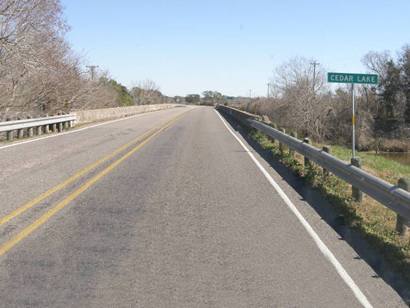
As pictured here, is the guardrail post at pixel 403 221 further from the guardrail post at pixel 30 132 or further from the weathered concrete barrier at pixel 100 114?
the weathered concrete barrier at pixel 100 114

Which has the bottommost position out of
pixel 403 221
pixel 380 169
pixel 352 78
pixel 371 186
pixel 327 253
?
pixel 380 169

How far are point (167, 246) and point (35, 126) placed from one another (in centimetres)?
1851

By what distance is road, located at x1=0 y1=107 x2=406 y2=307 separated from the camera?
16.2 feet

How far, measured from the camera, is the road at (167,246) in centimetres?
495

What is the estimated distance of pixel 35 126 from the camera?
76.9ft

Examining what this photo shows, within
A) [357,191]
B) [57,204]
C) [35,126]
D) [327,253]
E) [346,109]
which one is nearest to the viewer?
[327,253]

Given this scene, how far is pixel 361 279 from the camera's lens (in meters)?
5.50

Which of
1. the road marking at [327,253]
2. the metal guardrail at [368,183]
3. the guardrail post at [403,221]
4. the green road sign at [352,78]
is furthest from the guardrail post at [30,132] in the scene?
the guardrail post at [403,221]

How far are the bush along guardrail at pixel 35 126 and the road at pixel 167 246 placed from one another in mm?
9420

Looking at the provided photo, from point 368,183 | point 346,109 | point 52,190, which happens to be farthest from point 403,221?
point 346,109

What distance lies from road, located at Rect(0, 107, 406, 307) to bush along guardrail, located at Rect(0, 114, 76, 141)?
9.42 meters

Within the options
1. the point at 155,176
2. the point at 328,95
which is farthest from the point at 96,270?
the point at 328,95

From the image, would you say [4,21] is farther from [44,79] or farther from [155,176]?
[155,176]

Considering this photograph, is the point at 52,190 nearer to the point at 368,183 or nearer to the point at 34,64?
the point at 368,183
